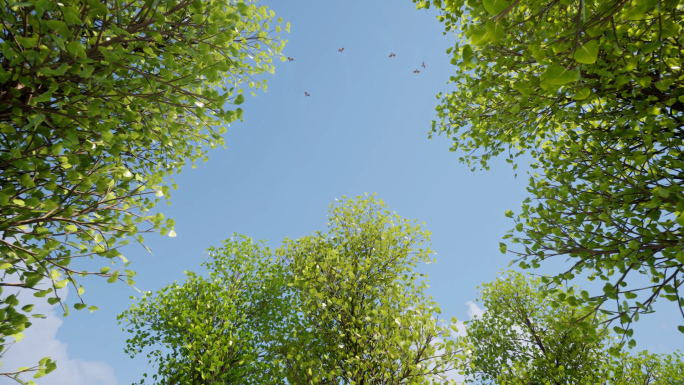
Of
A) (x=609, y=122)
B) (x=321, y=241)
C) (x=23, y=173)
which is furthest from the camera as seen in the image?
(x=321, y=241)

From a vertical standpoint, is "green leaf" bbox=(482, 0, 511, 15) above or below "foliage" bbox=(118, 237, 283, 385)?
below

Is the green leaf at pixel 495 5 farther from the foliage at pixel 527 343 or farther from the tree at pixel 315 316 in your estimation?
the foliage at pixel 527 343

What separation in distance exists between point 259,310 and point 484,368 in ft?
41.8

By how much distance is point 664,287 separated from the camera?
5430 millimetres

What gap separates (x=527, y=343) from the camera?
1911 centimetres

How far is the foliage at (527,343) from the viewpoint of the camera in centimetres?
1641

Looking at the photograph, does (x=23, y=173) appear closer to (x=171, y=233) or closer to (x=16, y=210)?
(x=16, y=210)

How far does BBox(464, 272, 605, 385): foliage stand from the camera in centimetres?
1641

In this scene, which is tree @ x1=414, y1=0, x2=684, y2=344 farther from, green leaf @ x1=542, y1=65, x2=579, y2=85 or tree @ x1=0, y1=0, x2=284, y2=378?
tree @ x1=0, y1=0, x2=284, y2=378

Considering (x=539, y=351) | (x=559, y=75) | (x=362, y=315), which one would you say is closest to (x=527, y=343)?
(x=539, y=351)

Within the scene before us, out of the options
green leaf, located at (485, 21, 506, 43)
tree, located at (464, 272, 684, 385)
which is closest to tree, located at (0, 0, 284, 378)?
green leaf, located at (485, 21, 506, 43)

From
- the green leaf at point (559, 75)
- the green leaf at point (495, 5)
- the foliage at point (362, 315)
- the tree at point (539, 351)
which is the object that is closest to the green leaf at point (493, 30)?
the green leaf at point (495, 5)

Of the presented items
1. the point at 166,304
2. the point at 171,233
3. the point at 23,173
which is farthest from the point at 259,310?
the point at 23,173

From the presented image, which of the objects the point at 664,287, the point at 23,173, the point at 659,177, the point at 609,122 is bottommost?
the point at 664,287
